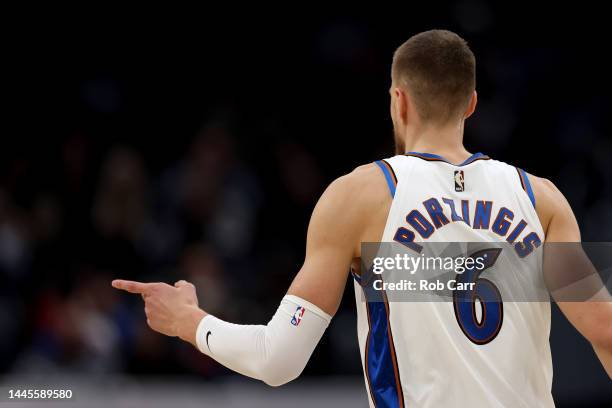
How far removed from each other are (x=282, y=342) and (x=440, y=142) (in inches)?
35.2

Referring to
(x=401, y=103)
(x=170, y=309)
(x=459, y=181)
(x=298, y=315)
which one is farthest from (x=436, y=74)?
(x=170, y=309)

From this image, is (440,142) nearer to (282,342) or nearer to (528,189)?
(528,189)

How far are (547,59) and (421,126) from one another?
322 inches

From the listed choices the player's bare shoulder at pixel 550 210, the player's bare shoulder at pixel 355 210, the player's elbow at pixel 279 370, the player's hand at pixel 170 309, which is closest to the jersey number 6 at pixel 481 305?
the player's bare shoulder at pixel 550 210

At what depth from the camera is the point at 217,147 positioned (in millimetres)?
9562

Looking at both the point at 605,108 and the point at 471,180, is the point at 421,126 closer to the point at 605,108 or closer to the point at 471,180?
the point at 471,180

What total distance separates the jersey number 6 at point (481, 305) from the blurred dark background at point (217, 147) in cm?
403

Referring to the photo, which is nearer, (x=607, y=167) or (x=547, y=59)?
(x=607, y=167)

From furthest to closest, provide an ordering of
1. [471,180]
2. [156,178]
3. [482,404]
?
1. [156,178]
2. [471,180]
3. [482,404]

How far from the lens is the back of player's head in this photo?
3.18 m

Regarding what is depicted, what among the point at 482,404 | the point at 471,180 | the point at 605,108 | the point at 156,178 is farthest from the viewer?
the point at 605,108

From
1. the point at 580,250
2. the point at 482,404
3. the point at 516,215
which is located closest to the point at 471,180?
Answer: the point at 516,215

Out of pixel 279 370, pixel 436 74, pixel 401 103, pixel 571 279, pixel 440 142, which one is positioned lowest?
pixel 279 370

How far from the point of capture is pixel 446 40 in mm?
3197
